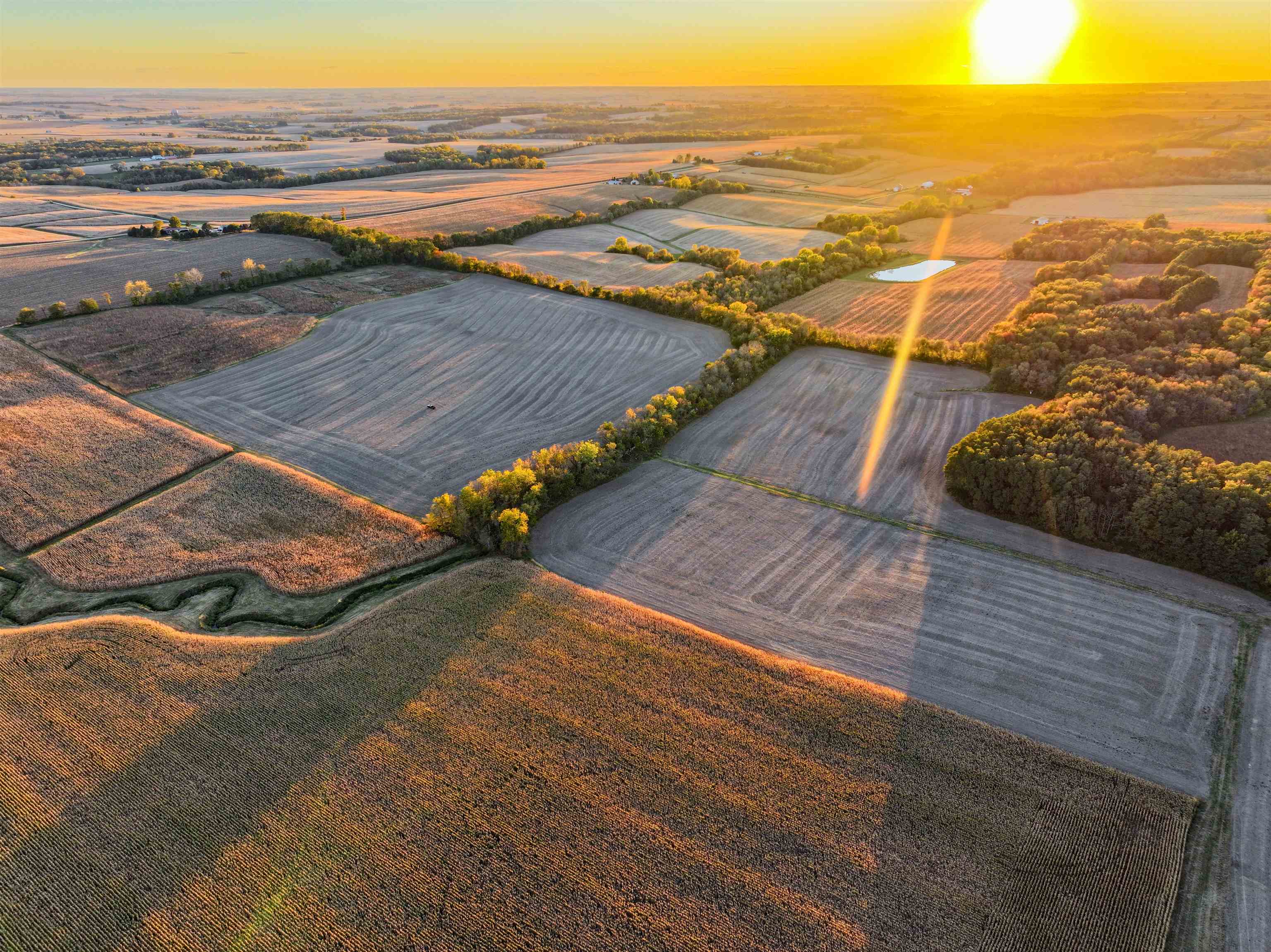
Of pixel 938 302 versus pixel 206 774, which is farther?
pixel 938 302

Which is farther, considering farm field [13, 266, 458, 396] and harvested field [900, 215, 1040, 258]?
harvested field [900, 215, 1040, 258]

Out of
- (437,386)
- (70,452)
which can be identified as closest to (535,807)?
(437,386)

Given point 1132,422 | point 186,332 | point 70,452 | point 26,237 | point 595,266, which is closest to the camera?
point 1132,422

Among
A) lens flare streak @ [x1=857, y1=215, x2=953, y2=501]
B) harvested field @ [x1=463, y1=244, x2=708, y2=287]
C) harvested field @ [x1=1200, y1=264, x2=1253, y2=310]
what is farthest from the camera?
harvested field @ [x1=463, y1=244, x2=708, y2=287]

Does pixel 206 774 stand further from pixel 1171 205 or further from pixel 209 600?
pixel 1171 205

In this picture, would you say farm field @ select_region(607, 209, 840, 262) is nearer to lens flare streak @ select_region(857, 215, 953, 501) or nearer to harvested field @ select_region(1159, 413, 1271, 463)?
lens flare streak @ select_region(857, 215, 953, 501)

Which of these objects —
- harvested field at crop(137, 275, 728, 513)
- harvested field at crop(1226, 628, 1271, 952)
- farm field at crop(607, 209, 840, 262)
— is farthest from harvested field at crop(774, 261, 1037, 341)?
harvested field at crop(1226, 628, 1271, 952)

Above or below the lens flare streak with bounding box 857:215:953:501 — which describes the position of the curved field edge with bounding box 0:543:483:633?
below
